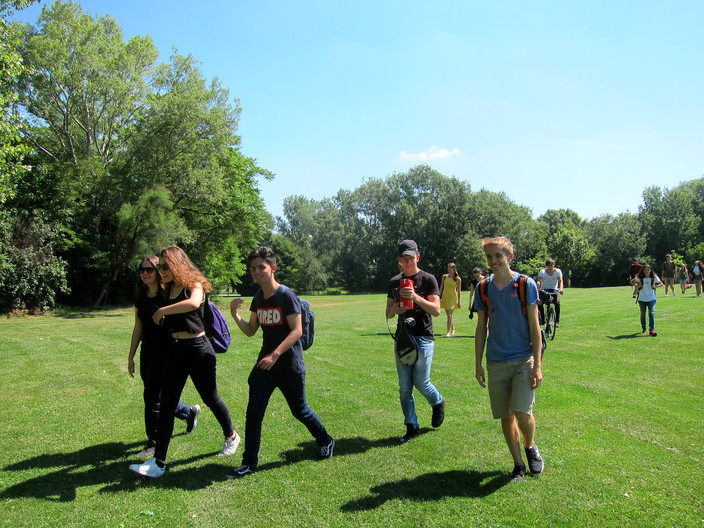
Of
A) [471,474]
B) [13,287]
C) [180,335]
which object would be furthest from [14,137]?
[471,474]

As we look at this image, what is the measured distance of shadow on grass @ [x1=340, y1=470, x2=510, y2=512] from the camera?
3.99 meters

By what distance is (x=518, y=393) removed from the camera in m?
4.19

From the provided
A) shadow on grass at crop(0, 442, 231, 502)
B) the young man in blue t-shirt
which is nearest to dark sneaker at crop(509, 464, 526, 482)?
the young man in blue t-shirt

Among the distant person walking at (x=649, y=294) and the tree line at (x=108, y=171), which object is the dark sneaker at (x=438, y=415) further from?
the tree line at (x=108, y=171)

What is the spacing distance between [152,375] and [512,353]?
356cm

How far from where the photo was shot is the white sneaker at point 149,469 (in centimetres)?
450

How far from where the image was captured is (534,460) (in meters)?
4.38

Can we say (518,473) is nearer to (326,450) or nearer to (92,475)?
(326,450)

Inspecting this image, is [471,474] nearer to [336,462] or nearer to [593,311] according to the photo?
[336,462]

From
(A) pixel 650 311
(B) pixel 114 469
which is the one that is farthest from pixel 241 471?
(A) pixel 650 311

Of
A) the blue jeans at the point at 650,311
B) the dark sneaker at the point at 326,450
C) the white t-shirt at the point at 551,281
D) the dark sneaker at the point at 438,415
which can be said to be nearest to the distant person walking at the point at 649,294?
the blue jeans at the point at 650,311

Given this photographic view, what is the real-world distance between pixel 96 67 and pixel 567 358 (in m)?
31.3

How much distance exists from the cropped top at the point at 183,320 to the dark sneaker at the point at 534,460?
10.7 feet

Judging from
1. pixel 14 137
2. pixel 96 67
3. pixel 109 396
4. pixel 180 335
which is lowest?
pixel 109 396
